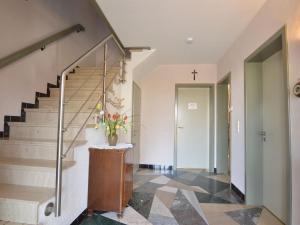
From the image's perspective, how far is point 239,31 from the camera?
293 centimetres

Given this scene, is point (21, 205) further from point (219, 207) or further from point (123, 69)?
point (123, 69)

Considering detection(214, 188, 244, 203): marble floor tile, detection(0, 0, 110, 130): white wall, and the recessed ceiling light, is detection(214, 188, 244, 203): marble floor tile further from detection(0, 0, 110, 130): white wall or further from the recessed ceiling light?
detection(0, 0, 110, 130): white wall

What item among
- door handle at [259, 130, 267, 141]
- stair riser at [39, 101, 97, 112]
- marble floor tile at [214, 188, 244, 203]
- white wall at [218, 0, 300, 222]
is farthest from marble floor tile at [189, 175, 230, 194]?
stair riser at [39, 101, 97, 112]

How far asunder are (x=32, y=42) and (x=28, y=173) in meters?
2.06

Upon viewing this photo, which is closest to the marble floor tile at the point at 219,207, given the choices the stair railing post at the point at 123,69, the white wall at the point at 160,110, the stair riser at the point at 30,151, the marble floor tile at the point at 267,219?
the marble floor tile at the point at 267,219

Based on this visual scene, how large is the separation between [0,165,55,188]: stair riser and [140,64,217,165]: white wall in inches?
121

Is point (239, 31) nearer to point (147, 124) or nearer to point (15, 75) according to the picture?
point (147, 124)

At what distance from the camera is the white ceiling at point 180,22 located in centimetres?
233

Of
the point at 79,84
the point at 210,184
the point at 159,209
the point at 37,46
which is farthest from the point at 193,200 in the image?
the point at 37,46

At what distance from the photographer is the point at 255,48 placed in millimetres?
2520

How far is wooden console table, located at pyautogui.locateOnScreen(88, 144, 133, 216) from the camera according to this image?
2291 mm

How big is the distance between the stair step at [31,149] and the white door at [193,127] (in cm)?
311

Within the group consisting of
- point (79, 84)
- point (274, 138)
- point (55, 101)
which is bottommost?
point (274, 138)

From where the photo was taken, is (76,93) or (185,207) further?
(76,93)
